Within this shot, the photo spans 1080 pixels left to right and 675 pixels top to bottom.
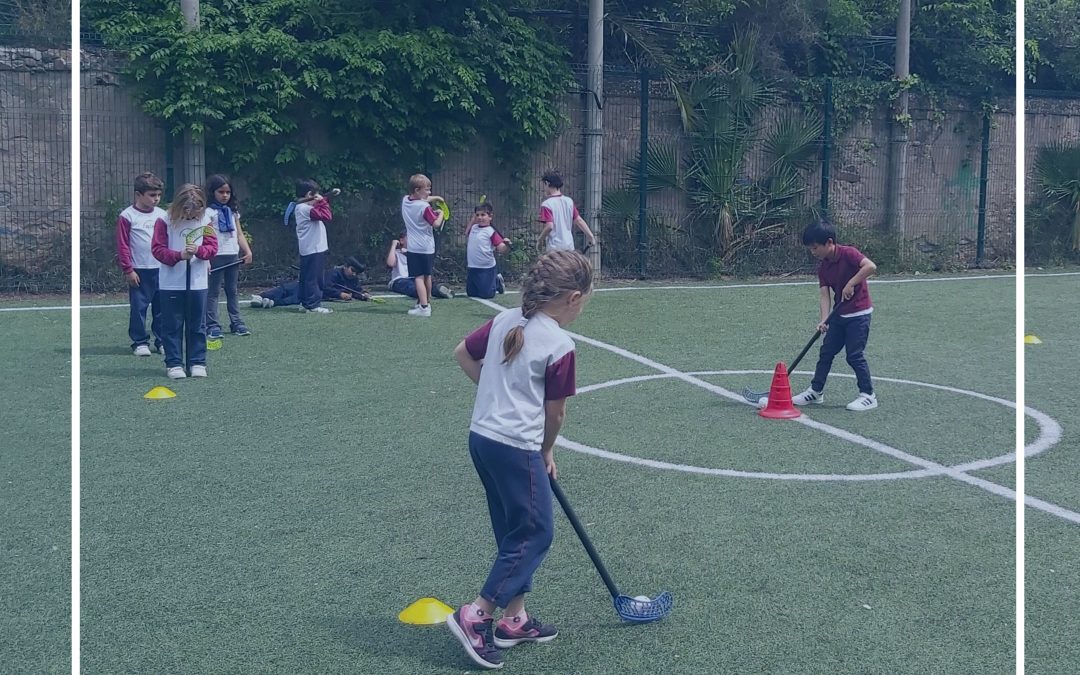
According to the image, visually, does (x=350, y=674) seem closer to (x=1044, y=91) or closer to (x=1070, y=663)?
(x=1070, y=663)

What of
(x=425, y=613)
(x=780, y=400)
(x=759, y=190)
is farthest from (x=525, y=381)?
(x=759, y=190)

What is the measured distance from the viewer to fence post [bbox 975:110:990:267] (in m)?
22.6

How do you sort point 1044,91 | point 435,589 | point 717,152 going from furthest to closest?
point 1044,91, point 717,152, point 435,589

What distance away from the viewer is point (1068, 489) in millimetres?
6738

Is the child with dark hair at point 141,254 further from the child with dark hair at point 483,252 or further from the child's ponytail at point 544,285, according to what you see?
the child's ponytail at point 544,285

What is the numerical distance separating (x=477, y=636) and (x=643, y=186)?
15857mm

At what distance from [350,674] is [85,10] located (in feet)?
50.5

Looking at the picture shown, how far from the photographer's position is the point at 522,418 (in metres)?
4.50

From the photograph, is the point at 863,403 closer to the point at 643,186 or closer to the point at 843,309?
the point at 843,309

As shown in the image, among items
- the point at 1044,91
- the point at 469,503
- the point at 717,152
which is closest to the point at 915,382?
the point at 469,503

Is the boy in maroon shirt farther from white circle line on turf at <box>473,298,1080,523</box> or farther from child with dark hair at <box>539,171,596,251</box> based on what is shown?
child with dark hair at <box>539,171,596,251</box>

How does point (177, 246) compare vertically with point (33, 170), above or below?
below

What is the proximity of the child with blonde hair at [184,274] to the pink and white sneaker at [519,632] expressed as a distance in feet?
20.3

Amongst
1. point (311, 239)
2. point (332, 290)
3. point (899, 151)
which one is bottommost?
point (332, 290)
